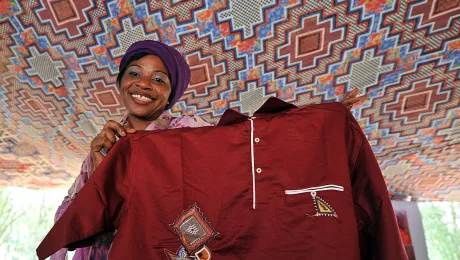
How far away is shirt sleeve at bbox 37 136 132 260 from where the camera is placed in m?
0.88

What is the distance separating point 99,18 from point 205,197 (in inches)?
42.8

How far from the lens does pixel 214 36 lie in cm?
155

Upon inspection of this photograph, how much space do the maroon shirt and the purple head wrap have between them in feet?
1.48

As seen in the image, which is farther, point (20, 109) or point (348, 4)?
point (20, 109)

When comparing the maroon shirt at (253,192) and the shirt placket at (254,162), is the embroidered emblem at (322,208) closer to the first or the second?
the maroon shirt at (253,192)

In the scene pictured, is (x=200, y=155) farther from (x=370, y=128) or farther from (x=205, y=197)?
(x=370, y=128)

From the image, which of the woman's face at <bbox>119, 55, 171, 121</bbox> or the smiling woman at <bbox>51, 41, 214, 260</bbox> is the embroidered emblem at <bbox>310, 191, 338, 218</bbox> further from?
the woman's face at <bbox>119, 55, 171, 121</bbox>

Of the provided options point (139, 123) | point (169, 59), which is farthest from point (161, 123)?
point (169, 59)

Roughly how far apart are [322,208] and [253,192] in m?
0.19

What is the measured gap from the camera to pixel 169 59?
1.37 metres

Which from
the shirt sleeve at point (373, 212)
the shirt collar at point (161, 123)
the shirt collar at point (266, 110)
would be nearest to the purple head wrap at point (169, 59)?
the shirt collar at point (161, 123)

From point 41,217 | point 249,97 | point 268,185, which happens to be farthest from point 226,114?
point 41,217

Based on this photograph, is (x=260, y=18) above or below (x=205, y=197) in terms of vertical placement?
above

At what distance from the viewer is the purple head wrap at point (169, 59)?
4.45ft
